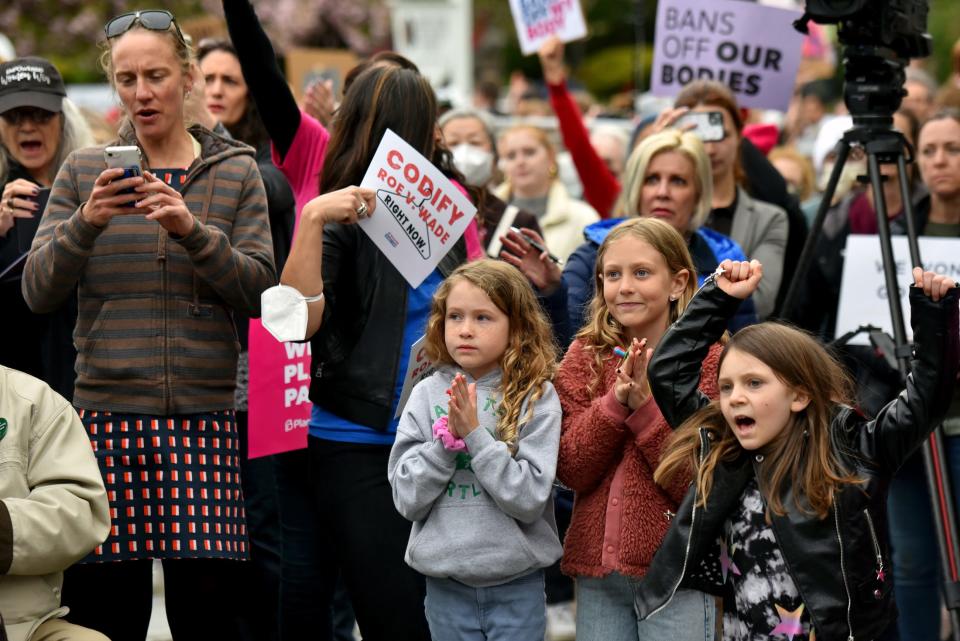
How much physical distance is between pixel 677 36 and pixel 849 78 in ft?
6.29

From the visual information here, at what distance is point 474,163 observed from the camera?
21.0 feet

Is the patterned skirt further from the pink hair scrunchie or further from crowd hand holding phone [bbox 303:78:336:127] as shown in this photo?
crowd hand holding phone [bbox 303:78:336:127]

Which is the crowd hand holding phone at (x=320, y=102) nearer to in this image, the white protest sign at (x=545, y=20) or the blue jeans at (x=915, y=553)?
the white protest sign at (x=545, y=20)

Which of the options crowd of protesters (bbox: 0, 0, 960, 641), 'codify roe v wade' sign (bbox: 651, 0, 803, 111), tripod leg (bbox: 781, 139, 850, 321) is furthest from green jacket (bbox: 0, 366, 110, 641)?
'codify roe v wade' sign (bbox: 651, 0, 803, 111)

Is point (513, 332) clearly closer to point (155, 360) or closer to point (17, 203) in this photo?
point (155, 360)

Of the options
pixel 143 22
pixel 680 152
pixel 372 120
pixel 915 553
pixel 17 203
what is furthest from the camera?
pixel 915 553

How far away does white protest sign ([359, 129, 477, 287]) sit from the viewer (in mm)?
4168

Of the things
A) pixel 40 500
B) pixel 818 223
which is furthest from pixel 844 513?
pixel 40 500

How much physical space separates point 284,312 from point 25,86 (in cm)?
163

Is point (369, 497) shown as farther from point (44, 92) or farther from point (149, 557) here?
point (44, 92)

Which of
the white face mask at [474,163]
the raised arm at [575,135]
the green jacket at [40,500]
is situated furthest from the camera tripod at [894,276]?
the green jacket at [40,500]

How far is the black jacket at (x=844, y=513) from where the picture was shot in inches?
140

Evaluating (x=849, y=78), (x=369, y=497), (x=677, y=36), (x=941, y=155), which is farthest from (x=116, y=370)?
(x=677, y=36)

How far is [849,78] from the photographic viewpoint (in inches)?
195
